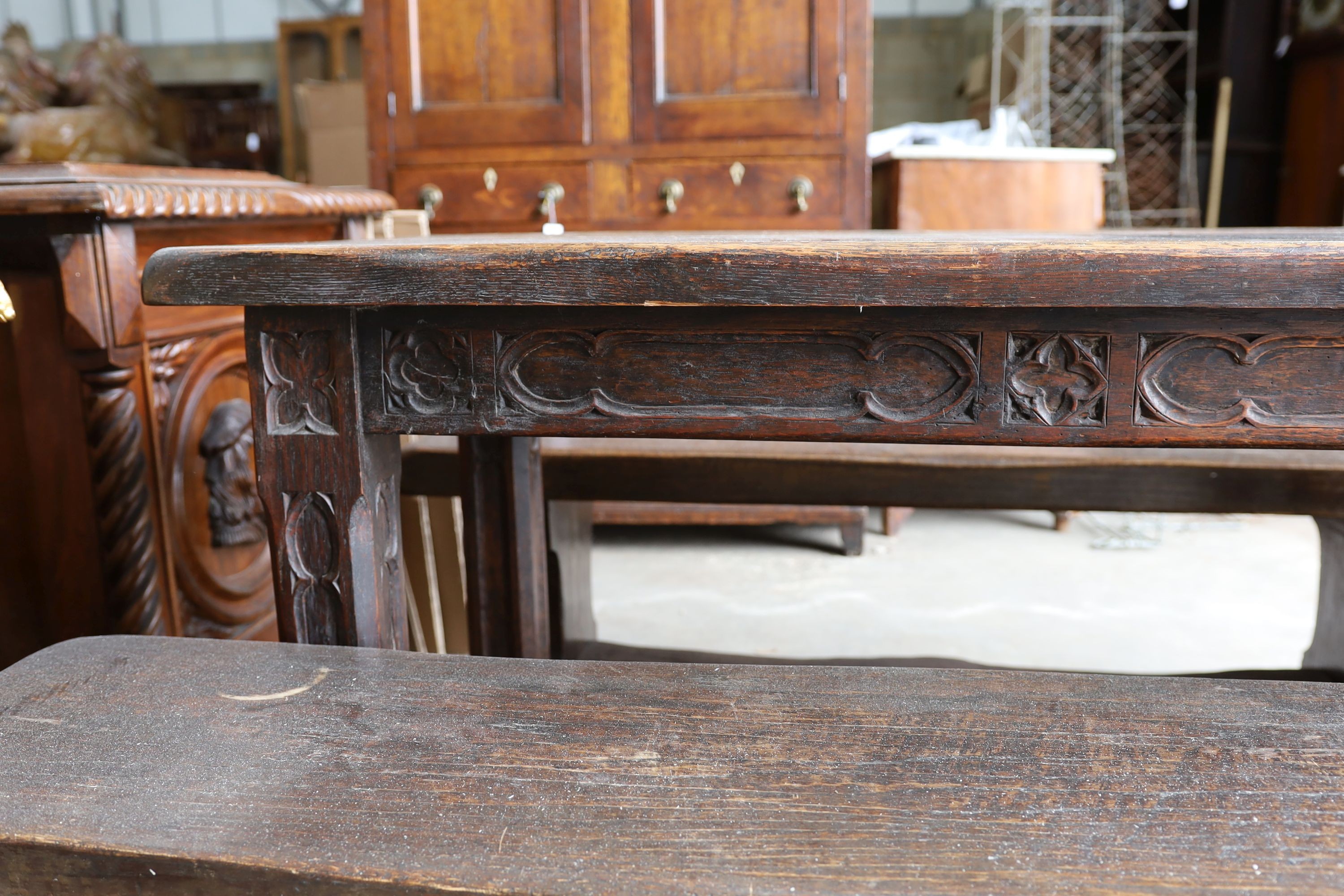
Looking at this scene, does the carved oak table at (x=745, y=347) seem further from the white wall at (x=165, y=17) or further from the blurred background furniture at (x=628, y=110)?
the white wall at (x=165, y=17)

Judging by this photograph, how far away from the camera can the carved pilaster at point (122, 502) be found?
1255 mm

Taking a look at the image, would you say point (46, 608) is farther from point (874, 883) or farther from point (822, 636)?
point (822, 636)

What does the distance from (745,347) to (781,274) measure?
92 millimetres

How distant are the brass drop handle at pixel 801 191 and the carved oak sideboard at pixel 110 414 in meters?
1.57

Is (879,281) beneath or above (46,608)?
above

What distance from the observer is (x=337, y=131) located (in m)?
3.86

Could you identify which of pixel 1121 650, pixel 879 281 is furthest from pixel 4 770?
pixel 1121 650

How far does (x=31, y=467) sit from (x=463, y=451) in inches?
21.8

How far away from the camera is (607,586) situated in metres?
2.84

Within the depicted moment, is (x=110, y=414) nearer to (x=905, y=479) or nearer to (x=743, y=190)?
(x=905, y=479)

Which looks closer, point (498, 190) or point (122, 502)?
point (122, 502)

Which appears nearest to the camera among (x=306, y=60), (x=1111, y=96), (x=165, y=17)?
(x=1111, y=96)

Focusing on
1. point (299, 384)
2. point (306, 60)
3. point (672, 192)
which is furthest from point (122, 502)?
point (306, 60)

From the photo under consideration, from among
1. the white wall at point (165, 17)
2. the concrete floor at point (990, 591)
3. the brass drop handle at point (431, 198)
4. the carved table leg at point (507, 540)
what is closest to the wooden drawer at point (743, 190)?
the brass drop handle at point (431, 198)
